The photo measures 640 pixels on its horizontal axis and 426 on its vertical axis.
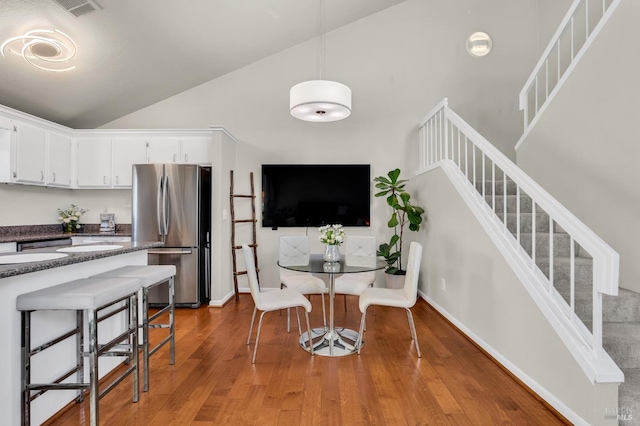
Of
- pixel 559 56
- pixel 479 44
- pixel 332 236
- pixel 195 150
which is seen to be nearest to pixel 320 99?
pixel 332 236

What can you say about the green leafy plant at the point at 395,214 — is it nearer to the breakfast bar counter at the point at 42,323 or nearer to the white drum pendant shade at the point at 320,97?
the white drum pendant shade at the point at 320,97

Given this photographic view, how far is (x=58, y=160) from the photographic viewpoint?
4273 mm

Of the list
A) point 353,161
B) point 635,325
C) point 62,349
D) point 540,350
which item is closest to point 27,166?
point 62,349

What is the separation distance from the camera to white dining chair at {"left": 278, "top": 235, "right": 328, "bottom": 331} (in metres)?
3.31

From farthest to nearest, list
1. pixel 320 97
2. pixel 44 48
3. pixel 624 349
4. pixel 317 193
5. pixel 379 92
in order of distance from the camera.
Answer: pixel 379 92 < pixel 317 193 < pixel 44 48 < pixel 320 97 < pixel 624 349

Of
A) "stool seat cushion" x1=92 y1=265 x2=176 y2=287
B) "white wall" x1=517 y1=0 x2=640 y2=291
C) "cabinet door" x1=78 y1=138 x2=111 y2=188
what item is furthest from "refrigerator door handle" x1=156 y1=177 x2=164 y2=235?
"white wall" x1=517 y1=0 x2=640 y2=291

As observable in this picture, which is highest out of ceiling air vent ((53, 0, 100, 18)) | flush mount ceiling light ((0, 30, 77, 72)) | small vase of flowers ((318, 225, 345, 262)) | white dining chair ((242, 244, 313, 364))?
ceiling air vent ((53, 0, 100, 18))

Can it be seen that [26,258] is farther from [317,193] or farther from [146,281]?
[317,193]

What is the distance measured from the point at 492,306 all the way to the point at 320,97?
2.19 meters

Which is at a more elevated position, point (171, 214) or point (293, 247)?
point (171, 214)

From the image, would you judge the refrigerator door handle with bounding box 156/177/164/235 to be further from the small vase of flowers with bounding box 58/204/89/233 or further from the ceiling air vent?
the ceiling air vent

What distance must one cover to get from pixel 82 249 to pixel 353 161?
11.7ft

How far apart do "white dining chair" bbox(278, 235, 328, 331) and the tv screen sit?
38.0 inches

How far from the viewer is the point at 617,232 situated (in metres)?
2.70
